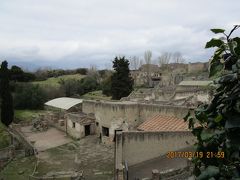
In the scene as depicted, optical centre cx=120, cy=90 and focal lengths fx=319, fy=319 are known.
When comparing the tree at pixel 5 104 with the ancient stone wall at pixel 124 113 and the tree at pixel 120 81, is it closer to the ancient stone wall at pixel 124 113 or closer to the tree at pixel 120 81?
the ancient stone wall at pixel 124 113

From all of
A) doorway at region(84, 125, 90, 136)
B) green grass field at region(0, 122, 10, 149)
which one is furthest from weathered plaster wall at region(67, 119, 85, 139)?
green grass field at region(0, 122, 10, 149)

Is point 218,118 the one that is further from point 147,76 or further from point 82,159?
point 147,76

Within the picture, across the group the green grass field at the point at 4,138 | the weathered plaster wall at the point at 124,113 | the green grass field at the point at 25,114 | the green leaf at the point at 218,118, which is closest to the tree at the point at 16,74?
the green grass field at the point at 25,114

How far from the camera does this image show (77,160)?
66.7 feet

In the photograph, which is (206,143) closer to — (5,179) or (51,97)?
(5,179)

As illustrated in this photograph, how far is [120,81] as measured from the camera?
44.2 m

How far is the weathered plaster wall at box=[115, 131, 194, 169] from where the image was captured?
52.5ft

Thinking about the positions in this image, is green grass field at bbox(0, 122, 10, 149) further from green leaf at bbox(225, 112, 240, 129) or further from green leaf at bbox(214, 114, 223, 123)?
green leaf at bbox(225, 112, 240, 129)

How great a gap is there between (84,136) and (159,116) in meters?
7.66

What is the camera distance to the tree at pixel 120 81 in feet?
144

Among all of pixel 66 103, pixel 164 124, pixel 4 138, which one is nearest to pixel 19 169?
pixel 4 138

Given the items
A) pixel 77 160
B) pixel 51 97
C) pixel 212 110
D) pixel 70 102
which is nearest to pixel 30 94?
pixel 51 97

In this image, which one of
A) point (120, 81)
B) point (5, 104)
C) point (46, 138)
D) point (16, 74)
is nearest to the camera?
point (46, 138)

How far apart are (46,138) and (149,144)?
540 inches
